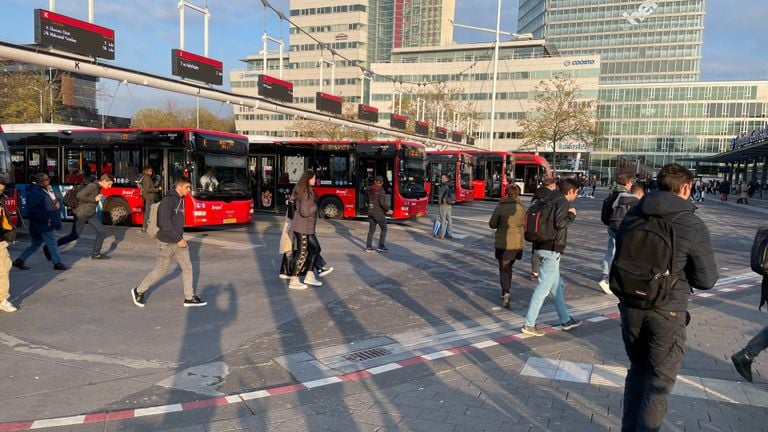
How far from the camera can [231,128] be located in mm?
88750

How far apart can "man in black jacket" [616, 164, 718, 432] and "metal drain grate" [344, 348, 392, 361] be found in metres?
2.74

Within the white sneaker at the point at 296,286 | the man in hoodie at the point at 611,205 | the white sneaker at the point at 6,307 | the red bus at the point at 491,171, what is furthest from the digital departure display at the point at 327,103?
the white sneaker at the point at 6,307

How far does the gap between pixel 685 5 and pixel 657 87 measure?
2190cm

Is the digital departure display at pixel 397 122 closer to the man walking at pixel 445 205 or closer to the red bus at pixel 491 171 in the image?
the red bus at pixel 491 171

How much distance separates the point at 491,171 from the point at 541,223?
26.0 metres

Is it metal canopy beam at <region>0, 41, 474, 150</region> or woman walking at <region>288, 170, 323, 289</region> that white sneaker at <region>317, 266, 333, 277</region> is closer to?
woman walking at <region>288, 170, 323, 289</region>

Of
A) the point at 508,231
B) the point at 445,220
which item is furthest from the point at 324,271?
the point at 445,220

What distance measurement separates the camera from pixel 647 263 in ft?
10.00

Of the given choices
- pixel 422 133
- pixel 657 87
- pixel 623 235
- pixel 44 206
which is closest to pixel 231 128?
pixel 422 133

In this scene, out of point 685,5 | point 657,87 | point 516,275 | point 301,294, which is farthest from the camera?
point 685,5

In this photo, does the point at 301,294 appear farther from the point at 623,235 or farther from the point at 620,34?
the point at 620,34

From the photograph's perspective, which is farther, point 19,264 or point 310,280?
point 19,264

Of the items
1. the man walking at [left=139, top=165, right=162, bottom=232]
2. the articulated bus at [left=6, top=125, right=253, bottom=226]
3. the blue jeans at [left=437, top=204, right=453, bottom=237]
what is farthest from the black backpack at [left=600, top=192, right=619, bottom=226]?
the man walking at [left=139, top=165, right=162, bottom=232]

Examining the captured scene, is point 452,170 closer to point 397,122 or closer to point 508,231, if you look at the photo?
point 397,122
